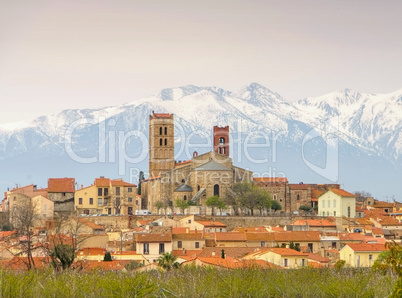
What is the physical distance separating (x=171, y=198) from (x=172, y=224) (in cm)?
2042

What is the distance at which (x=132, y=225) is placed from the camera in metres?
84.7

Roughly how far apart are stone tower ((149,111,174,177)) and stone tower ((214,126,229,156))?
25.2 feet

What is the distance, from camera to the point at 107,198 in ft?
306

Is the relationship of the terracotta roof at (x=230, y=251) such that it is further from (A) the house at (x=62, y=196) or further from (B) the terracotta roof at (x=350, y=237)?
(A) the house at (x=62, y=196)

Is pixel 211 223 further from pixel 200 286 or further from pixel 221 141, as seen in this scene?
pixel 200 286

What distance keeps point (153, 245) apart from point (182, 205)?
3235cm

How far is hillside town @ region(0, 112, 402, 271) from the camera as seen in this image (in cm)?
6431

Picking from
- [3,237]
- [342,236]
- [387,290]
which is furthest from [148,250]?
[387,290]

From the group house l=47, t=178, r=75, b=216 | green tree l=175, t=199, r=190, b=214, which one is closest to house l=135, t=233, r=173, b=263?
house l=47, t=178, r=75, b=216

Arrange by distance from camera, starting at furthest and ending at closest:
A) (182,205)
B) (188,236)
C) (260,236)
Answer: (182,205)
(260,236)
(188,236)

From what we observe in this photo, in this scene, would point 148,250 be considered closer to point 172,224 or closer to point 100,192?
point 172,224

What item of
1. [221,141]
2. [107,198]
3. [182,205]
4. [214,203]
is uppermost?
[221,141]

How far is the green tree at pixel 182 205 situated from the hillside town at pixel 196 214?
119mm

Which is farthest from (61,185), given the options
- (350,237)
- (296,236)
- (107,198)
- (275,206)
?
(350,237)
